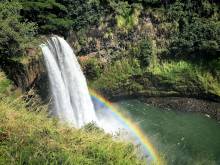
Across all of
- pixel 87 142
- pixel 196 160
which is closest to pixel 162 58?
pixel 196 160

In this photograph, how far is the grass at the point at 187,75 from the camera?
2888 cm

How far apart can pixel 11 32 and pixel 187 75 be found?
1416cm

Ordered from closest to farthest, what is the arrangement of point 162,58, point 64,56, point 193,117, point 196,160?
point 196,160 < point 64,56 < point 193,117 < point 162,58

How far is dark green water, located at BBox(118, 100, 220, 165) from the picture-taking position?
22.4m

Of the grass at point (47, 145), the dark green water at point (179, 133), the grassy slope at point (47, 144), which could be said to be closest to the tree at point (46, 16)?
the dark green water at point (179, 133)

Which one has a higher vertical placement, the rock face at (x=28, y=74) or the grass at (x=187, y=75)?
the rock face at (x=28, y=74)

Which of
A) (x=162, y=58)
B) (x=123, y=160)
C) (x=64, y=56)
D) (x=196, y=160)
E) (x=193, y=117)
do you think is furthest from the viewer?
(x=162, y=58)

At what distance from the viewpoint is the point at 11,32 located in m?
20.0

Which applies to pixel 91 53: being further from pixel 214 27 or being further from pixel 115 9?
pixel 214 27

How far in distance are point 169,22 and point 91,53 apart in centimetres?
620

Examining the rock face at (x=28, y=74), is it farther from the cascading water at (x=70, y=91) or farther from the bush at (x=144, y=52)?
the bush at (x=144, y=52)

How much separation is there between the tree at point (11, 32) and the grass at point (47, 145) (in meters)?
10.6

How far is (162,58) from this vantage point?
2991 cm

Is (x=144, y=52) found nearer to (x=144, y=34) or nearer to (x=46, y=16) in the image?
(x=144, y=34)
